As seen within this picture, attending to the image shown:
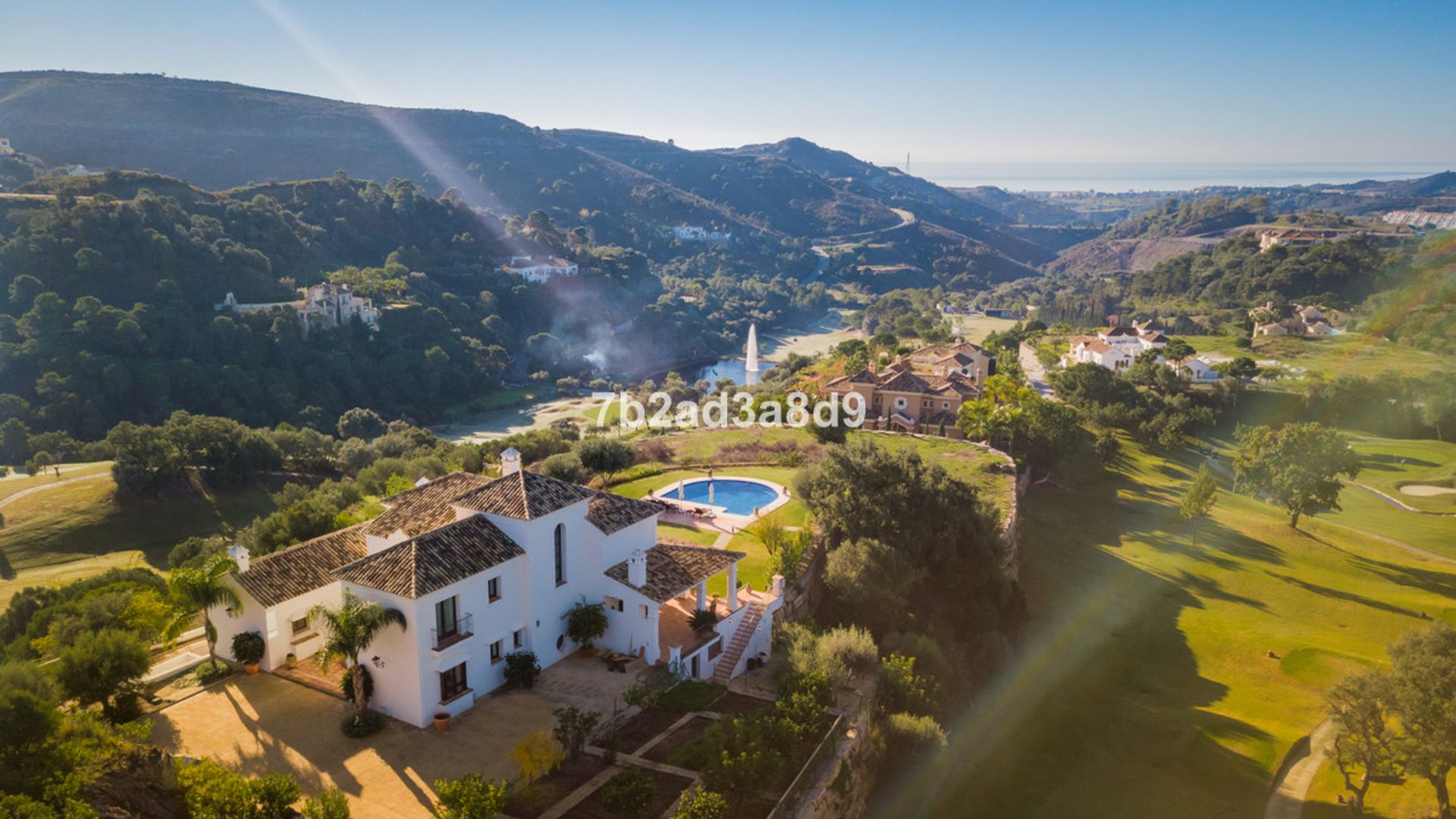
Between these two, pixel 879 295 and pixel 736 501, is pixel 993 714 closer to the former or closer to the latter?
pixel 736 501

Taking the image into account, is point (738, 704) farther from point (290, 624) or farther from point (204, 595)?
point (204, 595)

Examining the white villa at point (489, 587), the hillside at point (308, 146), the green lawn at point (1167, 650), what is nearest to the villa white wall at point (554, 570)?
the white villa at point (489, 587)

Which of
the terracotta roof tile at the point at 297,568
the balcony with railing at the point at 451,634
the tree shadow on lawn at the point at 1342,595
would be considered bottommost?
the tree shadow on lawn at the point at 1342,595

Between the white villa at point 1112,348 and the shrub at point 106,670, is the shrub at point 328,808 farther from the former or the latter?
the white villa at point 1112,348

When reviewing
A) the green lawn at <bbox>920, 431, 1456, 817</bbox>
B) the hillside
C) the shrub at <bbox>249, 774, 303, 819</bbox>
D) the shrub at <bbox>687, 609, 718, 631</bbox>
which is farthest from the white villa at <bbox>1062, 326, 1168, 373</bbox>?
the hillside

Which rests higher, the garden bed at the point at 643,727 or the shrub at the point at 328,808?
the shrub at the point at 328,808
